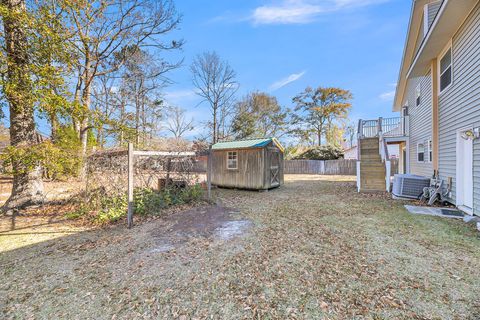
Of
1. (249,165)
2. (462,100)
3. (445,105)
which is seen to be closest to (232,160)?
(249,165)

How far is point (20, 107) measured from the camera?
16.8 feet

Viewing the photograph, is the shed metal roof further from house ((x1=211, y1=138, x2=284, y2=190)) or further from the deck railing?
the deck railing

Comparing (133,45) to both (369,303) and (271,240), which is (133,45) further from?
(369,303)

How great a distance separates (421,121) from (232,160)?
8298 millimetres

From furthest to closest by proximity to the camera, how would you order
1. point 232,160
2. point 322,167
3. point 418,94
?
1. point 322,167
2. point 232,160
3. point 418,94

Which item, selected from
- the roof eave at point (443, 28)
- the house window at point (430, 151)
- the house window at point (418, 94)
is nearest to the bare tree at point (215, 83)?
the house window at point (418, 94)

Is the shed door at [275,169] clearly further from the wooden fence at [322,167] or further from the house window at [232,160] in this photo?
the wooden fence at [322,167]

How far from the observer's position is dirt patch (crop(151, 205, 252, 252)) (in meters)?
4.09

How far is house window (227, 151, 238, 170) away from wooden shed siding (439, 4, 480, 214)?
25.1 feet

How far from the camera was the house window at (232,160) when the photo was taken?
10.5 m

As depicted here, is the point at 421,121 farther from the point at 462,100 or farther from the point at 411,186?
the point at 462,100

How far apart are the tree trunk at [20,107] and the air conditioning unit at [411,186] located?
11008 millimetres

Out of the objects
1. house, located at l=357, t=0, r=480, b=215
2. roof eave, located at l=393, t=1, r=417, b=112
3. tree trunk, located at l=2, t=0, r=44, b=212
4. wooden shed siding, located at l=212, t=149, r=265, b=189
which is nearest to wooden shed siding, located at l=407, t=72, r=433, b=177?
house, located at l=357, t=0, r=480, b=215

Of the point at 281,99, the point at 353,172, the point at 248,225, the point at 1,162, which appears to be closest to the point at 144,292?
the point at 248,225
